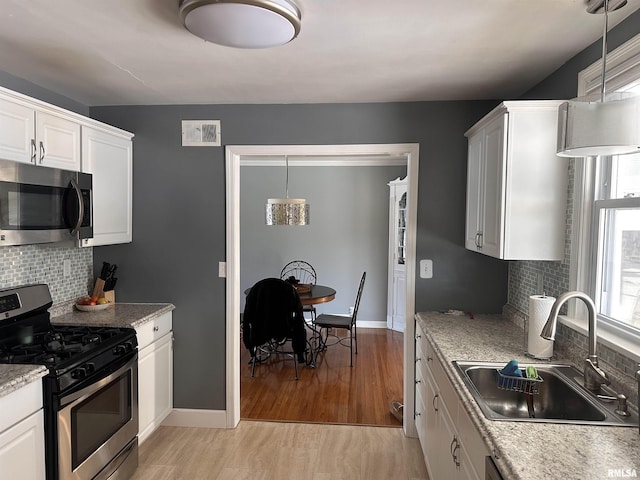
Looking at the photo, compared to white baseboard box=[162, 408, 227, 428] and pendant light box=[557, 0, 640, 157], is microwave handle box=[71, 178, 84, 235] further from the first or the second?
pendant light box=[557, 0, 640, 157]

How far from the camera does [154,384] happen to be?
2910 millimetres

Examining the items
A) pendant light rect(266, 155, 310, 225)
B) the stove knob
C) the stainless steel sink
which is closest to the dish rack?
the stainless steel sink

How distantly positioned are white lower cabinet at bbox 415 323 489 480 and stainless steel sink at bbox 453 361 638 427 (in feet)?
0.41

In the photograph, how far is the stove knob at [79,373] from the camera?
6.53 feet

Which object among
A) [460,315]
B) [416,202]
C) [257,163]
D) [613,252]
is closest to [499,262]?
[460,315]

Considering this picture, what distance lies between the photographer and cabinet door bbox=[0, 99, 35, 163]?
2.02 meters

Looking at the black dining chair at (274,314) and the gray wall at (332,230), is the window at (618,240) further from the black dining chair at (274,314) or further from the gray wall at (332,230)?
the gray wall at (332,230)

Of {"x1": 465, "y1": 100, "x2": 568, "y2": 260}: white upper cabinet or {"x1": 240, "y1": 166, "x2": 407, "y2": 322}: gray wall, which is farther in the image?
{"x1": 240, "y1": 166, "x2": 407, "y2": 322}: gray wall

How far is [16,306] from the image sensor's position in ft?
7.51

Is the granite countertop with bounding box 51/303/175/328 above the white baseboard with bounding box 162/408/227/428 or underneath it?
above

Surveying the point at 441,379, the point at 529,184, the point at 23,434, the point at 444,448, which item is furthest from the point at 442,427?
the point at 23,434

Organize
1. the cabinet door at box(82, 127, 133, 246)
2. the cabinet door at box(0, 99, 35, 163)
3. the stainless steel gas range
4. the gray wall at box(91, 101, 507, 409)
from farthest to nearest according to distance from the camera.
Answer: the gray wall at box(91, 101, 507, 409) → the cabinet door at box(82, 127, 133, 246) → the cabinet door at box(0, 99, 35, 163) → the stainless steel gas range

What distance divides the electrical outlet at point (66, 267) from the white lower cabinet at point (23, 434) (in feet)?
3.88

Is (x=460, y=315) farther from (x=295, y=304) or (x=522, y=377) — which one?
(x=295, y=304)
